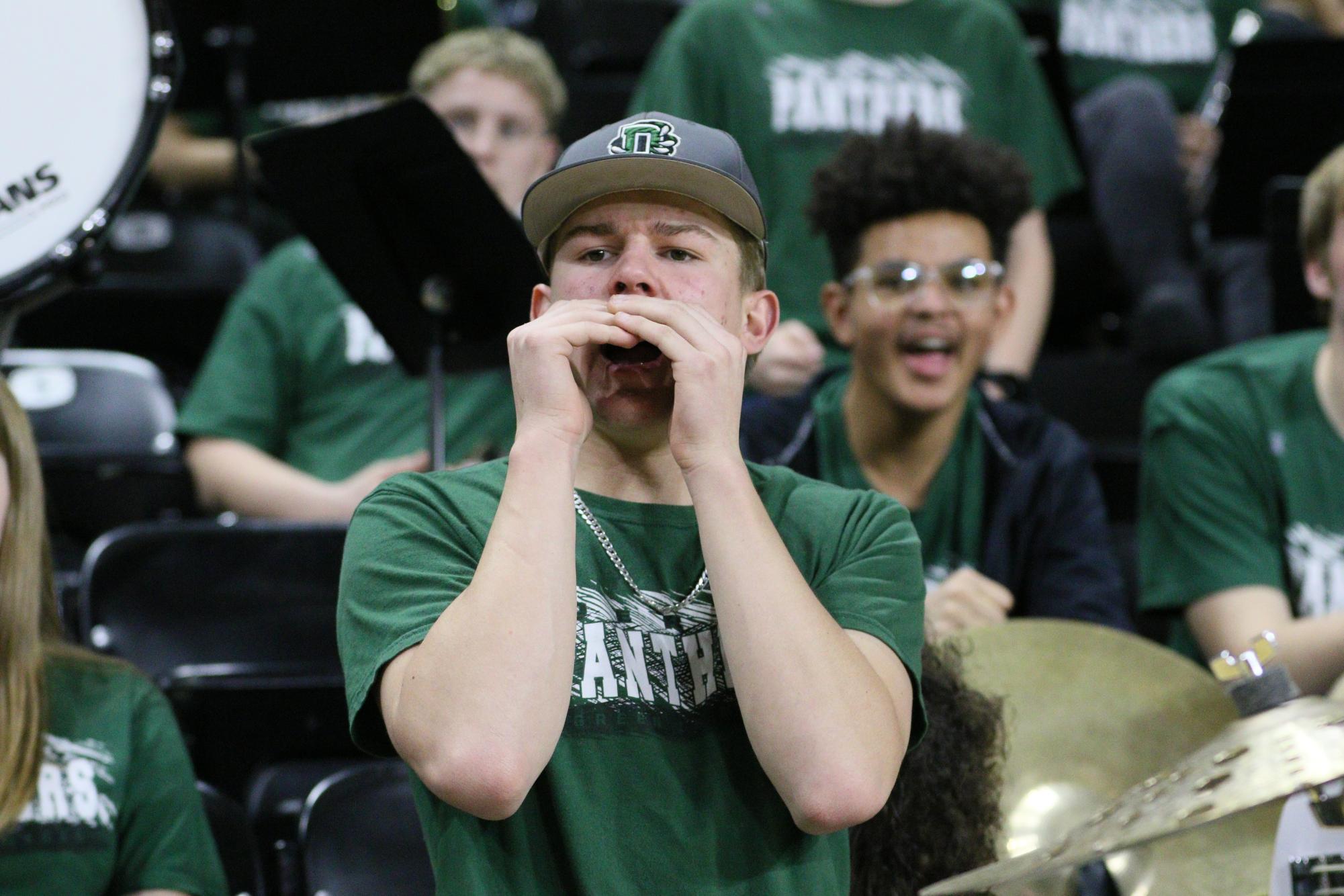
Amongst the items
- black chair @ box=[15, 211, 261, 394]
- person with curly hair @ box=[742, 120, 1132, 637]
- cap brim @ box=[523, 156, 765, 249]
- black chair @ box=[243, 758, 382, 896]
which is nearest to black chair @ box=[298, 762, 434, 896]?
black chair @ box=[243, 758, 382, 896]

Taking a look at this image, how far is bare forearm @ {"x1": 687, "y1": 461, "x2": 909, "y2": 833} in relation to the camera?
177 centimetres

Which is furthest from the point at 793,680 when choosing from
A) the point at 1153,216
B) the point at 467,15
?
the point at 467,15

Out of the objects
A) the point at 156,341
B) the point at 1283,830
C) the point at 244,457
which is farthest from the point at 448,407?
the point at 1283,830

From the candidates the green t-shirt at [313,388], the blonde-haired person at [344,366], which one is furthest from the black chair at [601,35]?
the green t-shirt at [313,388]

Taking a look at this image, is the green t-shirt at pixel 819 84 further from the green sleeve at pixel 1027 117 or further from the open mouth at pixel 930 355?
the open mouth at pixel 930 355

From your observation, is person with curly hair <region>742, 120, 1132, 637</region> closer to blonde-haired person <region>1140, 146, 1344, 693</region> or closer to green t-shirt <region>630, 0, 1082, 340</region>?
blonde-haired person <region>1140, 146, 1344, 693</region>

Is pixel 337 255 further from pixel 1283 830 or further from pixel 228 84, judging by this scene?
pixel 228 84

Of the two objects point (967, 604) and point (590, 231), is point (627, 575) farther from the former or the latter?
point (967, 604)

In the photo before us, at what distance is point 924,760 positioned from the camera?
230 centimetres

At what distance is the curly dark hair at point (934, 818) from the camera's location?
89.8 inches

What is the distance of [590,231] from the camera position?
201cm

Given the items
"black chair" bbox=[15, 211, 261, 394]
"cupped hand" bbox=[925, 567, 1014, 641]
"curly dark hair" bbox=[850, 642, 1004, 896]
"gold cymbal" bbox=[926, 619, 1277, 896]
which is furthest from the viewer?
"black chair" bbox=[15, 211, 261, 394]

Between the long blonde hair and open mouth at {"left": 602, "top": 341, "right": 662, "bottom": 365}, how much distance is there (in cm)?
100

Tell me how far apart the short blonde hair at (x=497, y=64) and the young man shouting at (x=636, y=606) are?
2.16m
